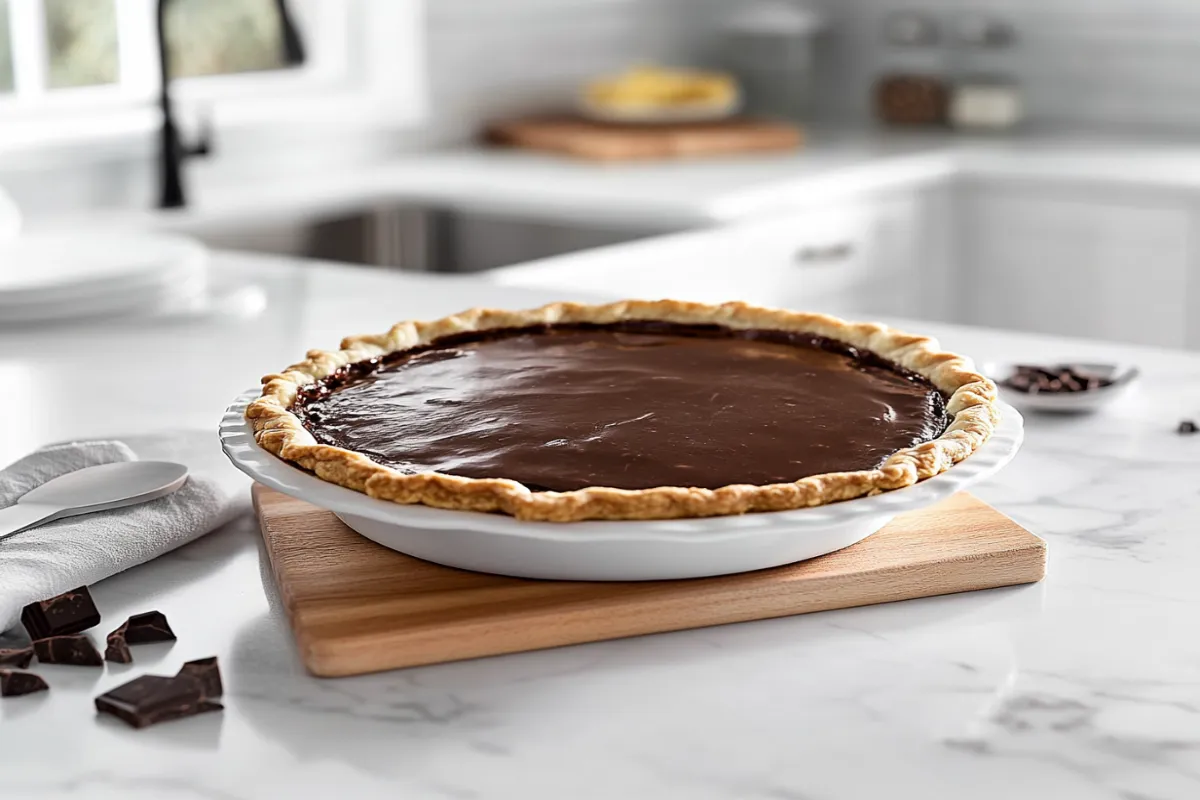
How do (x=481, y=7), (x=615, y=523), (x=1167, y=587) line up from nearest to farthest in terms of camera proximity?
(x=615, y=523), (x=1167, y=587), (x=481, y=7)

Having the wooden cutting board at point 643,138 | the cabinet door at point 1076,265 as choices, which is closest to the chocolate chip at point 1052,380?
the cabinet door at point 1076,265

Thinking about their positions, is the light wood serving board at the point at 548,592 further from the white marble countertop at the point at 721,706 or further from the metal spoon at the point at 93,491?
the metal spoon at the point at 93,491

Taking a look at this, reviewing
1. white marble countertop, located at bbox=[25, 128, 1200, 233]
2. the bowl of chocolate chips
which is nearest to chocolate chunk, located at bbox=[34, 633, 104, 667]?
the bowl of chocolate chips

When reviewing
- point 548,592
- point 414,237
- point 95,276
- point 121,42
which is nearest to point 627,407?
point 548,592

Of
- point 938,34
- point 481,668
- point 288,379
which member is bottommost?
point 481,668

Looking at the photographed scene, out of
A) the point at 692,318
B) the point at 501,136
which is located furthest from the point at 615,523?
the point at 501,136

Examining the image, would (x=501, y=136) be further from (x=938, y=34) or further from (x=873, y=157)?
(x=938, y=34)

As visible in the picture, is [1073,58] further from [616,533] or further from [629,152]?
[616,533]
